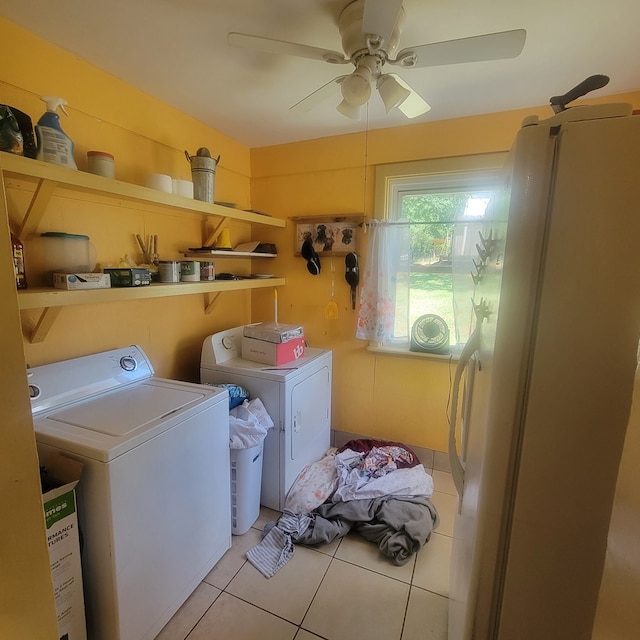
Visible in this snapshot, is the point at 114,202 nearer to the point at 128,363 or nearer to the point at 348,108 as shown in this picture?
the point at 128,363

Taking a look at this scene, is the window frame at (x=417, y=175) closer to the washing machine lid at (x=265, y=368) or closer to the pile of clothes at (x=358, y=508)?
the washing machine lid at (x=265, y=368)

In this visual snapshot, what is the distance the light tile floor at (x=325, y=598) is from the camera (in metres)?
1.38

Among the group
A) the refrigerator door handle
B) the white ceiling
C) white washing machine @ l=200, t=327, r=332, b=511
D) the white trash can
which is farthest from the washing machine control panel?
the refrigerator door handle

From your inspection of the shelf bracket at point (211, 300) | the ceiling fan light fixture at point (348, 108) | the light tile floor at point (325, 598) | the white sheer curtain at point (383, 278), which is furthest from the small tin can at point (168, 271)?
the light tile floor at point (325, 598)

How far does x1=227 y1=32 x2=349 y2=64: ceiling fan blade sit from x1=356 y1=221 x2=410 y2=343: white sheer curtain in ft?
3.85

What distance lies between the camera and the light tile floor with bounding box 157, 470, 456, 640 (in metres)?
1.38

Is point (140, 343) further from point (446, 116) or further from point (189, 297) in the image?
point (446, 116)

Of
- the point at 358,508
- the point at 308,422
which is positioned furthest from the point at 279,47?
the point at 358,508

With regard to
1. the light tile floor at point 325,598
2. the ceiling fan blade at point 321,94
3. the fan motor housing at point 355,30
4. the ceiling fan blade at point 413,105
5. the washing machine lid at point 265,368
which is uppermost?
the fan motor housing at point 355,30

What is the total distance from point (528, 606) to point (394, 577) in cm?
114

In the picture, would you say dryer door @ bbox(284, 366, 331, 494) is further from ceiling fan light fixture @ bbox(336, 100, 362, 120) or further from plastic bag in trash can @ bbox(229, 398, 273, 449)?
ceiling fan light fixture @ bbox(336, 100, 362, 120)

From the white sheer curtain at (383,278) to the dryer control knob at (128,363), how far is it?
140 cm

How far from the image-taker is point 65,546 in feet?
3.57

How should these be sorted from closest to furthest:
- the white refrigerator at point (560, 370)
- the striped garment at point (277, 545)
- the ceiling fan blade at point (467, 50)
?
the white refrigerator at point (560, 370)
the ceiling fan blade at point (467, 50)
the striped garment at point (277, 545)
